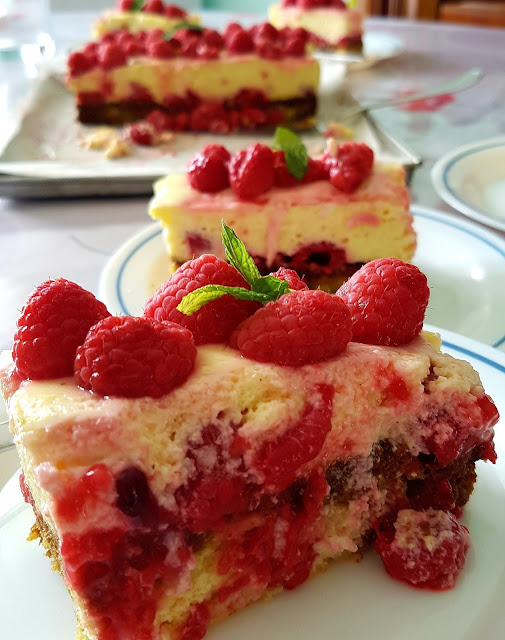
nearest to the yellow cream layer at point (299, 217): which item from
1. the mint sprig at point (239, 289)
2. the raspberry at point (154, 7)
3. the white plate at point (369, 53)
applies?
the mint sprig at point (239, 289)

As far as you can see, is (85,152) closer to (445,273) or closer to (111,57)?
(111,57)

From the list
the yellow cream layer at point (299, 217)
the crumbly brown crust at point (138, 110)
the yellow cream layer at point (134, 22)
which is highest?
the yellow cream layer at point (134, 22)

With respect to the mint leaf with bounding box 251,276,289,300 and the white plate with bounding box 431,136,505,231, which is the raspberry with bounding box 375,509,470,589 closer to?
the mint leaf with bounding box 251,276,289,300

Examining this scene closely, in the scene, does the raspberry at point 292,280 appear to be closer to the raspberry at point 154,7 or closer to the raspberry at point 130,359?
the raspberry at point 130,359

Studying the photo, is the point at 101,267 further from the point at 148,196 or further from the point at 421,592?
the point at 421,592

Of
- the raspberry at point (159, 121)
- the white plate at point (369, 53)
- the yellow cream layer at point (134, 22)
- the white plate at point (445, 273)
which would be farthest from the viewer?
the white plate at point (369, 53)

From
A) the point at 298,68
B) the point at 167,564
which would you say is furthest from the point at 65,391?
the point at 298,68
